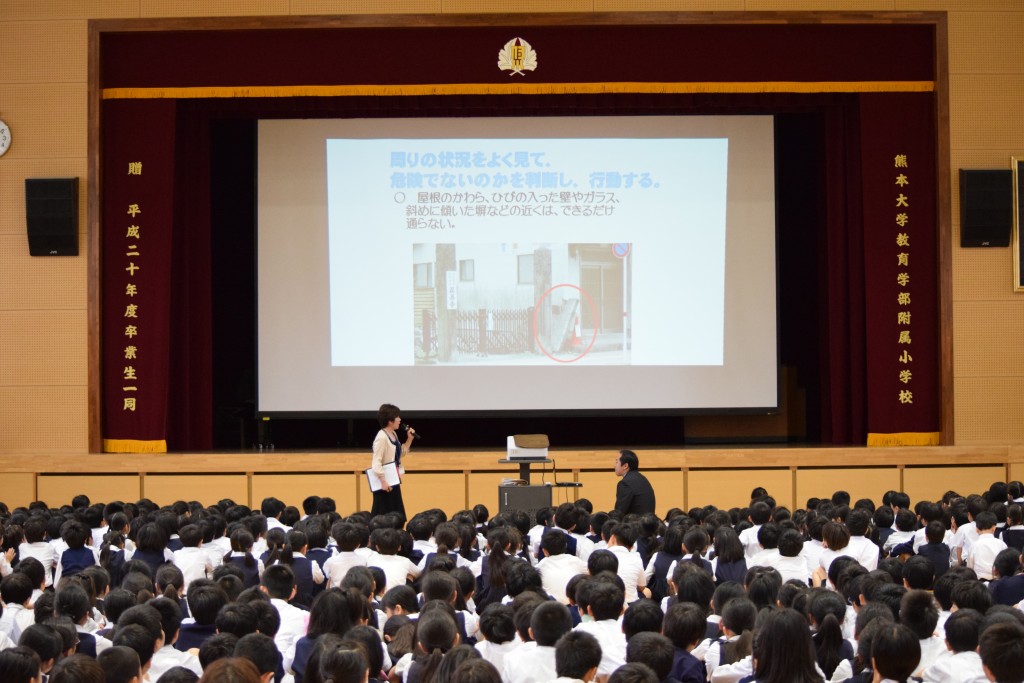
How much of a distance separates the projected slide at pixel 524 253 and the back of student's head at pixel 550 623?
6598mm

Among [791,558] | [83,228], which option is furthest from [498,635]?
[83,228]

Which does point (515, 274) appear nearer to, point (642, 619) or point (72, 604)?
point (72, 604)

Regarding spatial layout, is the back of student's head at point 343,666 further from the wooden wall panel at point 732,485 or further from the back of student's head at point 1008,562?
→ the wooden wall panel at point 732,485

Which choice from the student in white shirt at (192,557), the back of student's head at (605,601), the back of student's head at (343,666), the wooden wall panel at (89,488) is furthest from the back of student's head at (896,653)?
the wooden wall panel at (89,488)

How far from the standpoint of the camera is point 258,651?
3109mm

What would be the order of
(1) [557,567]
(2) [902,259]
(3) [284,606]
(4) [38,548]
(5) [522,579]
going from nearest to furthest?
(3) [284,606], (5) [522,579], (1) [557,567], (4) [38,548], (2) [902,259]

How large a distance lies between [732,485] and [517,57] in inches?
146

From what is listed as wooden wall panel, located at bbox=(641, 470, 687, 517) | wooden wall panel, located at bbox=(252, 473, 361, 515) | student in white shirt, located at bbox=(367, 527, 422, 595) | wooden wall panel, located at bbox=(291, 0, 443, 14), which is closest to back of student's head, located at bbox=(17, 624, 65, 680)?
student in white shirt, located at bbox=(367, 527, 422, 595)

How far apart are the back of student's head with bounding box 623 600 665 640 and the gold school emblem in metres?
6.55

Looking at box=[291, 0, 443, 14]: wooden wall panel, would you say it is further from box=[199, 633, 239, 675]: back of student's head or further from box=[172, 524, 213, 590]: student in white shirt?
box=[199, 633, 239, 675]: back of student's head

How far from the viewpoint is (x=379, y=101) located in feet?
32.3

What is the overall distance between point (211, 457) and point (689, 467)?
12.0ft

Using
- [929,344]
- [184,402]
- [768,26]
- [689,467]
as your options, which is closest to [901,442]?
[929,344]

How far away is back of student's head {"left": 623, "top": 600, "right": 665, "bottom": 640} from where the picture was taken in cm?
361
